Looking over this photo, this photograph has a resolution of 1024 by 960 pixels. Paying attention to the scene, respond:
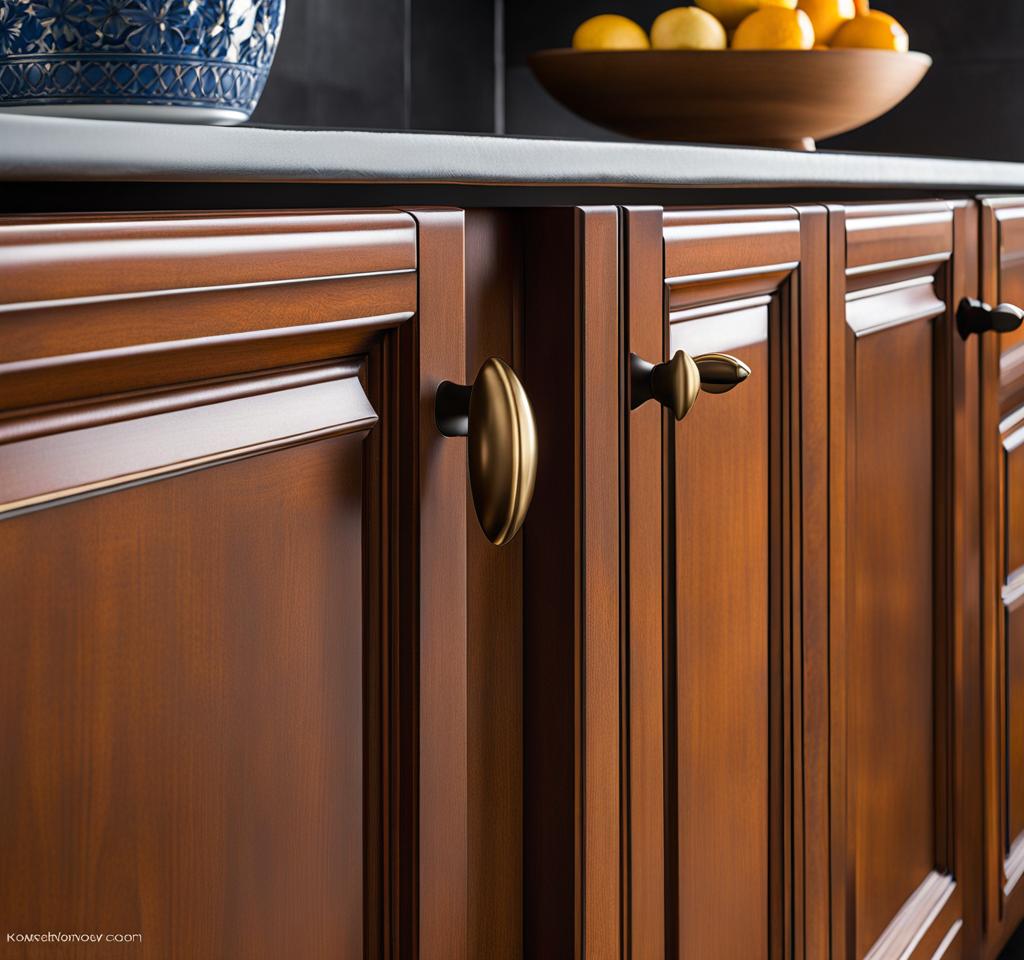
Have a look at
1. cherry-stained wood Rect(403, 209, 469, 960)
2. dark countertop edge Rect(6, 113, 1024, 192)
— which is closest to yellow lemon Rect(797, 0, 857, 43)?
dark countertop edge Rect(6, 113, 1024, 192)

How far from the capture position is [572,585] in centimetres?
49

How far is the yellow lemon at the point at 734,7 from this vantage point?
1.11m

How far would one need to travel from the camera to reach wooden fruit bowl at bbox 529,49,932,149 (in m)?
1.07

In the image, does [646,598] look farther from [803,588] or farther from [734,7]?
[734,7]

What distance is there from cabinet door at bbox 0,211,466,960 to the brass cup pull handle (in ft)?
0.31

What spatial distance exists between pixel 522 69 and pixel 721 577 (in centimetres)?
114

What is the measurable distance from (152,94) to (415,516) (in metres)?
0.22

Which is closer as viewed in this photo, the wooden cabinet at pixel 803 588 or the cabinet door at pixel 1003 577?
the wooden cabinet at pixel 803 588

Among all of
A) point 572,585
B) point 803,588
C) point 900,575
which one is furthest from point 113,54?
point 900,575

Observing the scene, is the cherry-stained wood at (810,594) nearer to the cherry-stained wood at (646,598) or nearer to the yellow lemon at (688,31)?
the cherry-stained wood at (646,598)

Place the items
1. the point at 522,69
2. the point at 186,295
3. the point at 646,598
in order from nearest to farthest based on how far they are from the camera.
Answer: the point at 186,295, the point at 646,598, the point at 522,69


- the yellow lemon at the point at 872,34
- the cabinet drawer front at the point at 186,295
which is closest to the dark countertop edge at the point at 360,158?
the cabinet drawer front at the point at 186,295

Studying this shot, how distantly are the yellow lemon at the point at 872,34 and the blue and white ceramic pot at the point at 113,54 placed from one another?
2.48 ft

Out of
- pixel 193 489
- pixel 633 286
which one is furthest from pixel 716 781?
pixel 193 489
